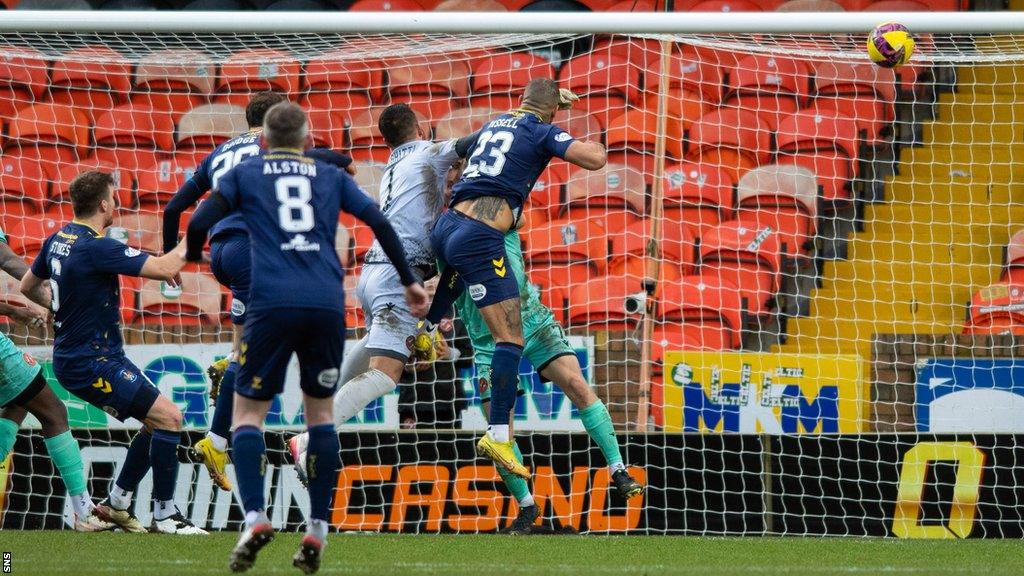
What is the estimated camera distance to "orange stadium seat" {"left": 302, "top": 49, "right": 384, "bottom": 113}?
34.2ft

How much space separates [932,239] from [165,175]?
6.25 m

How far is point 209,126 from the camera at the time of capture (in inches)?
406

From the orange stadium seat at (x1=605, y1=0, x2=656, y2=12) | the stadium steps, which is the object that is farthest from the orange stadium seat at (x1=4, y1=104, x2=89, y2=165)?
the stadium steps

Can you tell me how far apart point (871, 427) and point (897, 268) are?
209 cm

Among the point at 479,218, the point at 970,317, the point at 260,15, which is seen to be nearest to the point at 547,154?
the point at 479,218

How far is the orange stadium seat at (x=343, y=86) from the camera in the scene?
10422 millimetres

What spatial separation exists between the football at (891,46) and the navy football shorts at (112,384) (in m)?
4.46

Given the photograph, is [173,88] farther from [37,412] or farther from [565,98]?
[565,98]

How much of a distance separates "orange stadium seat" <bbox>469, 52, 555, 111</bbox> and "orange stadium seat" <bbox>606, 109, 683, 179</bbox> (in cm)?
78

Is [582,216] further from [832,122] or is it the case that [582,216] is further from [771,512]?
[771,512]

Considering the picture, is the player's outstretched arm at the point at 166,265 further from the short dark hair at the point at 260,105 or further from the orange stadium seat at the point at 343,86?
the orange stadium seat at the point at 343,86

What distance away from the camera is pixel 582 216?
9.58m

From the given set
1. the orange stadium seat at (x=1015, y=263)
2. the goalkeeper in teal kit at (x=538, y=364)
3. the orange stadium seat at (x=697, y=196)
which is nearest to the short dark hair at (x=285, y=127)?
the goalkeeper in teal kit at (x=538, y=364)

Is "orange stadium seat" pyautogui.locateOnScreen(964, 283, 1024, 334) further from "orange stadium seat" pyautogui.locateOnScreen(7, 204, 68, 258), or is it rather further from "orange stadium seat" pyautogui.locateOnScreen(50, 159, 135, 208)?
"orange stadium seat" pyautogui.locateOnScreen(7, 204, 68, 258)
